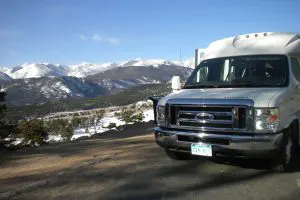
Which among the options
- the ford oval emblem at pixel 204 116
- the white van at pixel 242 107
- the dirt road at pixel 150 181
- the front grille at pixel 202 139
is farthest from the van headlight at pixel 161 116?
the dirt road at pixel 150 181

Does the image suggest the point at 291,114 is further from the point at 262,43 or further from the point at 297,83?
the point at 262,43

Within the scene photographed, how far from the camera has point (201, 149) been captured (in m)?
5.88

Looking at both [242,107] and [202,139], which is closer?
[242,107]

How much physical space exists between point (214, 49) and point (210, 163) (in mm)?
2854

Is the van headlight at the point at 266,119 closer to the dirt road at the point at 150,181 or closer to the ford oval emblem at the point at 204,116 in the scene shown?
the ford oval emblem at the point at 204,116

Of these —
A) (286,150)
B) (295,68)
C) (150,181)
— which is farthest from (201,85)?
(150,181)

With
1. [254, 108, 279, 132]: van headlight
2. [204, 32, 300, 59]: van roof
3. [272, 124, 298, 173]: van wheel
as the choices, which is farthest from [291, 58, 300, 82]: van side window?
[254, 108, 279, 132]: van headlight

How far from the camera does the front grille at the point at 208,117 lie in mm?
5598

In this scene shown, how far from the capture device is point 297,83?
21.7ft

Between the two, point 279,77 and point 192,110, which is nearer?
point 192,110

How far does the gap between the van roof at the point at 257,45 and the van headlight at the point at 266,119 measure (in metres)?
2.15

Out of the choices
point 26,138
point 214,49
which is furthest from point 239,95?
point 26,138

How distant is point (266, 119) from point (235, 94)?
682 millimetres

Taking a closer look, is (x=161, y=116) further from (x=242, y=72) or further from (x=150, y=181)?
(x=242, y=72)
